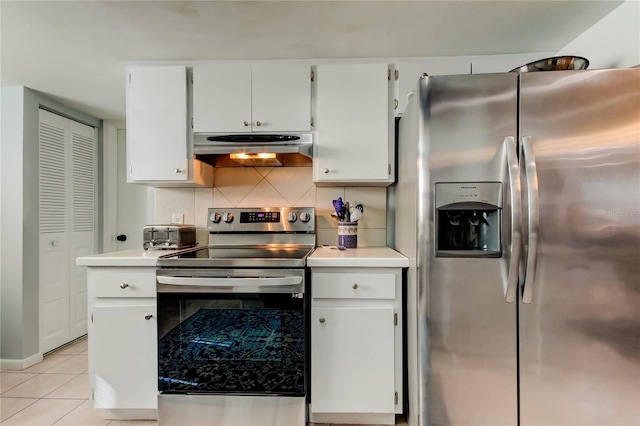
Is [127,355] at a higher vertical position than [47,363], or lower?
higher

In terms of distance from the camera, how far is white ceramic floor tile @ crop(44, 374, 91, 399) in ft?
6.59

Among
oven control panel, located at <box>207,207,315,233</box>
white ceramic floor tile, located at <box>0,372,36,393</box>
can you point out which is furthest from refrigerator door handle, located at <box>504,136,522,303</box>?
white ceramic floor tile, located at <box>0,372,36,393</box>

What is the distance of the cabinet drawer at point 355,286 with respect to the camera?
63.7 inches

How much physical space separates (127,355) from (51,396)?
0.87 m

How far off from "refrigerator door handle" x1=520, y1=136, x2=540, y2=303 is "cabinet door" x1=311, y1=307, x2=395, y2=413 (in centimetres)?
64

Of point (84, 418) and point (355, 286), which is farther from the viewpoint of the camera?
point (84, 418)

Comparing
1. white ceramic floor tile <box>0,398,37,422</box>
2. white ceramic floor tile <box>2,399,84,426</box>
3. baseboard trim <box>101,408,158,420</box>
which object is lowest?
white ceramic floor tile <box>0,398,37,422</box>

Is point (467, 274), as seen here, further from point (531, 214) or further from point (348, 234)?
point (348, 234)

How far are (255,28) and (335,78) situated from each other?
0.54 metres

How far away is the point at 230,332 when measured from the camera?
160 cm

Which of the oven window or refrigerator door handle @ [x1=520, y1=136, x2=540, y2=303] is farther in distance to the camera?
the oven window

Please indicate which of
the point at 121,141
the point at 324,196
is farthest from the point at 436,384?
the point at 121,141

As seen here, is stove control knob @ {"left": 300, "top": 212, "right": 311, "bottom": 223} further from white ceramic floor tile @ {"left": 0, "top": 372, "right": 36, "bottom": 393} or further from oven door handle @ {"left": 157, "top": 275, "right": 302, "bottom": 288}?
white ceramic floor tile @ {"left": 0, "top": 372, "right": 36, "bottom": 393}

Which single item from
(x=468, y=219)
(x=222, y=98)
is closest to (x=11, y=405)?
(x=222, y=98)
